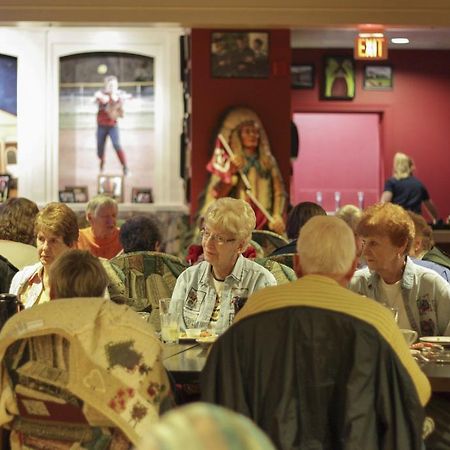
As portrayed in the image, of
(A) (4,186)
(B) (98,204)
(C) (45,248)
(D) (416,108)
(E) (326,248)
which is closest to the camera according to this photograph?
(E) (326,248)

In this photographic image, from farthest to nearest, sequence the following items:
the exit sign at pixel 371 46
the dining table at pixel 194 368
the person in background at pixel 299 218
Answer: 1. the exit sign at pixel 371 46
2. the person in background at pixel 299 218
3. the dining table at pixel 194 368

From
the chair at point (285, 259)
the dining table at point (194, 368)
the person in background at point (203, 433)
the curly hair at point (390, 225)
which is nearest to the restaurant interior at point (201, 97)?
the chair at point (285, 259)

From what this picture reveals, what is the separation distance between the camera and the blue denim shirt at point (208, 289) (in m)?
4.27

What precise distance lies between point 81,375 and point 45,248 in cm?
179

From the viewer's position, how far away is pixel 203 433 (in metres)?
1.20

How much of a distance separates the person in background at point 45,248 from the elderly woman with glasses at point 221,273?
590 millimetres

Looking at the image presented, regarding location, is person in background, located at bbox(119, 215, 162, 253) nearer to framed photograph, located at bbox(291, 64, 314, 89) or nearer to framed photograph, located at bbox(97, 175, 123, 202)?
framed photograph, located at bbox(97, 175, 123, 202)

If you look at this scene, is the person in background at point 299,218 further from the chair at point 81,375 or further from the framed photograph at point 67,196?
the framed photograph at point 67,196

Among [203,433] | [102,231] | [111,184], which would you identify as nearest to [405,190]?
[111,184]

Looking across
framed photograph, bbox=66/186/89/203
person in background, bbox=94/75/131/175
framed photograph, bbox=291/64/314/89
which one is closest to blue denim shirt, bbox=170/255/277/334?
framed photograph, bbox=66/186/89/203

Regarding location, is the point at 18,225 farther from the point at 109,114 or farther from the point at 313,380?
the point at 109,114

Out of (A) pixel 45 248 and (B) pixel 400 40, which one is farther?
(B) pixel 400 40

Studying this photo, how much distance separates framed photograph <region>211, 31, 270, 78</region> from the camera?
10.2m

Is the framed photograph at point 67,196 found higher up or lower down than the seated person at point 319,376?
higher up
